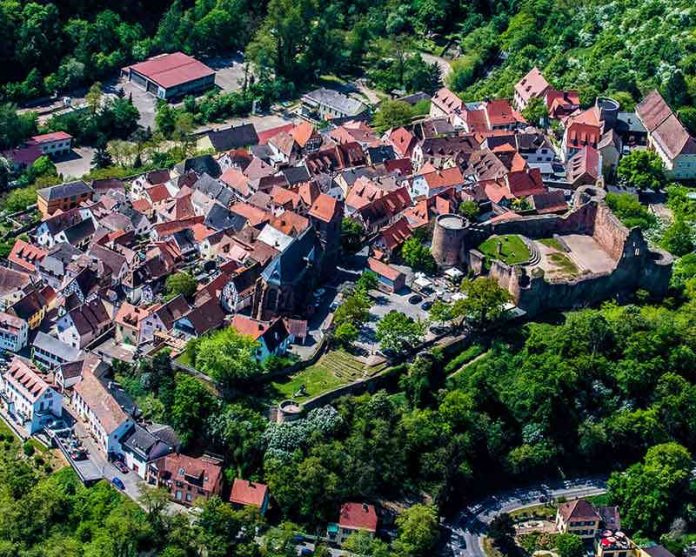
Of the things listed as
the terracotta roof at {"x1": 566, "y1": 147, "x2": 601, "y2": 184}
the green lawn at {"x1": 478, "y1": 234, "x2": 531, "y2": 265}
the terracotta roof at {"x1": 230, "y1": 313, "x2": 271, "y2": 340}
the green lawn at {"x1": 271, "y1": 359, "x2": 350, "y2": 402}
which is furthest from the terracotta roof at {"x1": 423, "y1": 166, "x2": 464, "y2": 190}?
the green lawn at {"x1": 271, "y1": 359, "x2": 350, "y2": 402}

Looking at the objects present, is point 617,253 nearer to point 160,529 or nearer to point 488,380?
point 488,380

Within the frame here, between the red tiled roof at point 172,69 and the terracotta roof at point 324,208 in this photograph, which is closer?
the terracotta roof at point 324,208

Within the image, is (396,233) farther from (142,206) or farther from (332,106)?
(332,106)

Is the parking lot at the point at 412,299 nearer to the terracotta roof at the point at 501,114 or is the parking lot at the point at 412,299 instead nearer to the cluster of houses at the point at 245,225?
the cluster of houses at the point at 245,225

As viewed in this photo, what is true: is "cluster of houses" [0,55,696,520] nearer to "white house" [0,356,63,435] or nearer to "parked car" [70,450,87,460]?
"white house" [0,356,63,435]

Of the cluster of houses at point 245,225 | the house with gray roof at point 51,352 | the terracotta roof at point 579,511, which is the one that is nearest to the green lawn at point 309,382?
the cluster of houses at point 245,225
